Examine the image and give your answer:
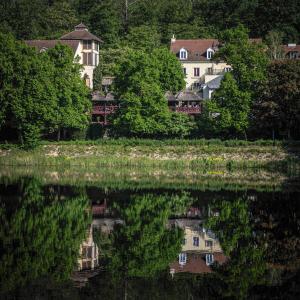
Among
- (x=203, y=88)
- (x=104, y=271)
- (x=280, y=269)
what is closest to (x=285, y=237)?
(x=280, y=269)

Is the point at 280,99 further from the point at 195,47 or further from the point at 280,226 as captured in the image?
the point at 280,226

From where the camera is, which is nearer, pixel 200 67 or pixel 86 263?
pixel 86 263

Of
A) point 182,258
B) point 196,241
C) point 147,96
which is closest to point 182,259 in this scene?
point 182,258

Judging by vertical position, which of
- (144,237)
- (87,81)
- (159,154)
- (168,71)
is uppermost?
(87,81)

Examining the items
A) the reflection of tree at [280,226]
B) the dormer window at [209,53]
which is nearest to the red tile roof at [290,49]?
the dormer window at [209,53]

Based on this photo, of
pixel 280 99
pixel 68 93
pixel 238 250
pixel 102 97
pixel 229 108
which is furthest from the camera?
pixel 102 97

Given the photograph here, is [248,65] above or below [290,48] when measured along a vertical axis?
below
